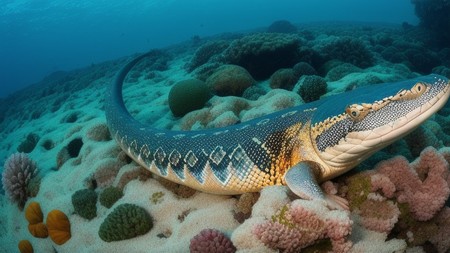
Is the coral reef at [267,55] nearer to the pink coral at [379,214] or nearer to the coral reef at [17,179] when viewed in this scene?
the coral reef at [17,179]

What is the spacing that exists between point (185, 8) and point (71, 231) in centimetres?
18207

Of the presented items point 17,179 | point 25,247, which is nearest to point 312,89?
point 25,247

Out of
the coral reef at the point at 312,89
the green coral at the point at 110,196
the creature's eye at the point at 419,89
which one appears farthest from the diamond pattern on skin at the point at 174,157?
the coral reef at the point at 312,89

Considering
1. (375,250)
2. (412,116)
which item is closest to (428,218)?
(375,250)

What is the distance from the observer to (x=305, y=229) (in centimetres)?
302

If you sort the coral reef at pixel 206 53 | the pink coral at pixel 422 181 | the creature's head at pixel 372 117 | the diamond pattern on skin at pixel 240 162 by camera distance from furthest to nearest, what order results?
1. the coral reef at pixel 206 53
2. the diamond pattern on skin at pixel 240 162
3. the pink coral at pixel 422 181
4. the creature's head at pixel 372 117

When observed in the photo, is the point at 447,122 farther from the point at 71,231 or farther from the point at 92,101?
the point at 92,101

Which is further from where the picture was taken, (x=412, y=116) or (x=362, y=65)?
(x=362, y=65)

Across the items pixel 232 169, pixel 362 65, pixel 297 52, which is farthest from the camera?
pixel 362 65

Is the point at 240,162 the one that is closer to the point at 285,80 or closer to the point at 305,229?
the point at 305,229

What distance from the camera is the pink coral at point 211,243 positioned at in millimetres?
3418

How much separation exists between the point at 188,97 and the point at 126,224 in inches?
176

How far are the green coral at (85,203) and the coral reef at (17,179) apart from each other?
2.38 metres

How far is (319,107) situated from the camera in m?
3.87
